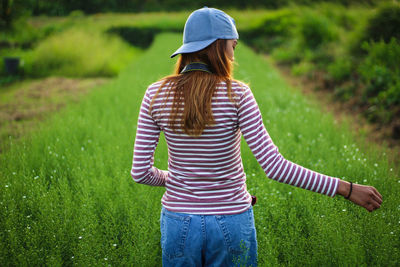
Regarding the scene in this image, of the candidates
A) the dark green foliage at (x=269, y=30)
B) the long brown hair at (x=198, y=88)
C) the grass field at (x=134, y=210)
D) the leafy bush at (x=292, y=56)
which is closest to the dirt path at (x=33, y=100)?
the grass field at (x=134, y=210)

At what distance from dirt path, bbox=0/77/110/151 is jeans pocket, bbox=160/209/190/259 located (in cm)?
514

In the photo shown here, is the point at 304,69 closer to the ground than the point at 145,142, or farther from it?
closer to the ground

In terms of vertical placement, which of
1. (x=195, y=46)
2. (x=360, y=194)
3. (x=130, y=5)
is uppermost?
(x=195, y=46)

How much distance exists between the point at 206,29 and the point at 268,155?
590 millimetres

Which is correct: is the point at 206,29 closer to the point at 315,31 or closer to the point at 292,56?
the point at 315,31

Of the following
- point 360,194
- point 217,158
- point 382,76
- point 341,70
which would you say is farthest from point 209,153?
point 341,70

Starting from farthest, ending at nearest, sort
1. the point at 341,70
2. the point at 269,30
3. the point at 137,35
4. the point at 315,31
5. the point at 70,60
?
1. the point at 137,35
2. the point at 269,30
3. the point at 70,60
4. the point at 315,31
5. the point at 341,70

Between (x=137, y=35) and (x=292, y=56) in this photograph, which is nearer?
(x=292, y=56)

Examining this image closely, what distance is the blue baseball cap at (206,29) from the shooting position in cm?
155

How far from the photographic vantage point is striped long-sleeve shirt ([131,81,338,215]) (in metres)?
1.53

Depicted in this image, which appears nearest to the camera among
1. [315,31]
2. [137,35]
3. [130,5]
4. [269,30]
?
[315,31]

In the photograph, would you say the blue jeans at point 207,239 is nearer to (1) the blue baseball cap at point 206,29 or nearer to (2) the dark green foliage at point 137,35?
(1) the blue baseball cap at point 206,29

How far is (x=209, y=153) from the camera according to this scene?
1.61 m

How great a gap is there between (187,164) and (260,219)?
1.37 meters
